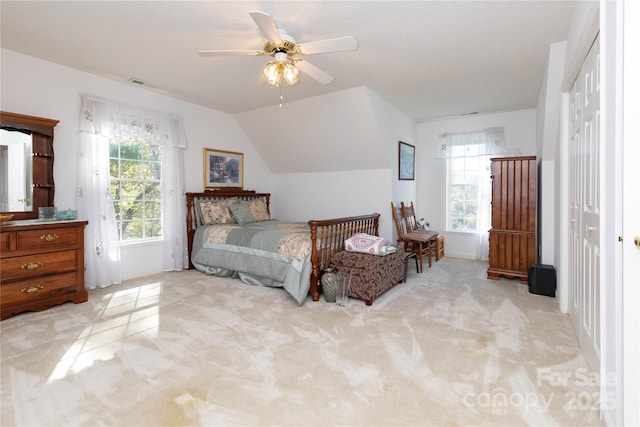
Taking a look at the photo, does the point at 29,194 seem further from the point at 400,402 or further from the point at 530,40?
the point at 530,40

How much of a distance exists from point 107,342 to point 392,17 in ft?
10.8

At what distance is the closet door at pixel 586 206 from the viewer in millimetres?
1864

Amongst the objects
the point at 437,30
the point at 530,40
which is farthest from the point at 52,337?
the point at 530,40

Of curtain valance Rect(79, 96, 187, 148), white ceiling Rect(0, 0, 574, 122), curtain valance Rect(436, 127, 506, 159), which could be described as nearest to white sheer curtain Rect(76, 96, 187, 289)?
curtain valance Rect(79, 96, 187, 148)

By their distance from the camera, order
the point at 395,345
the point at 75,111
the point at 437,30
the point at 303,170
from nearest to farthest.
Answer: the point at 395,345 < the point at 437,30 < the point at 75,111 < the point at 303,170

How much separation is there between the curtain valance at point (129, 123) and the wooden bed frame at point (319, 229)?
861 millimetres

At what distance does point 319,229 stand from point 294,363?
2.00 meters

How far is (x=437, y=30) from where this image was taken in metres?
2.67

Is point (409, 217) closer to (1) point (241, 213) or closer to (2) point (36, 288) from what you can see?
(1) point (241, 213)

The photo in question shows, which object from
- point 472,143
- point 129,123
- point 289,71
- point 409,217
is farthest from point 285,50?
point 472,143

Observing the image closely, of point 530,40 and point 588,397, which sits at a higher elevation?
point 530,40

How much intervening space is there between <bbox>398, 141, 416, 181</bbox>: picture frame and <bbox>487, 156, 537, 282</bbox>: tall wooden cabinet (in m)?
1.47

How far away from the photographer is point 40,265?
9.87ft
